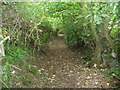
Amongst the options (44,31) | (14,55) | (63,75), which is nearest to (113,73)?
(63,75)

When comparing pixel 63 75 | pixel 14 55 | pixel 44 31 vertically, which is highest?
pixel 44 31

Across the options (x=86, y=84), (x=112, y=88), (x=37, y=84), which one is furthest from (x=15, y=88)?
(x=112, y=88)

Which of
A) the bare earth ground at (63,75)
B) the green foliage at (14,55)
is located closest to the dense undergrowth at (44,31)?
the green foliage at (14,55)

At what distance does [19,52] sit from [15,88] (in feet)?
3.29

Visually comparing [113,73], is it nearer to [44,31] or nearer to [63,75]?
[63,75]

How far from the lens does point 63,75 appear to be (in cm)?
330

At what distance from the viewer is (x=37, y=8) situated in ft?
10.5

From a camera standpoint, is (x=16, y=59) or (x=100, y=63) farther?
(x=100, y=63)

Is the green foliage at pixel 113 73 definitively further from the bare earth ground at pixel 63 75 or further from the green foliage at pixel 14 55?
the green foliage at pixel 14 55

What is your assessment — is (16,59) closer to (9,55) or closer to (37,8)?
(9,55)

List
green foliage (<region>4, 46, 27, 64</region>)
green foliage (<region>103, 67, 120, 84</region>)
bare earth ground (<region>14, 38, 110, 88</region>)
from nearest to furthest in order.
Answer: green foliage (<region>4, 46, 27, 64</region>) → bare earth ground (<region>14, 38, 110, 88</region>) → green foliage (<region>103, 67, 120, 84</region>)

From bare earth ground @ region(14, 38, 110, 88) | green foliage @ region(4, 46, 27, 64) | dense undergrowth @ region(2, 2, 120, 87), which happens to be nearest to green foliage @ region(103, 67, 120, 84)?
dense undergrowth @ region(2, 2, 120, 87)

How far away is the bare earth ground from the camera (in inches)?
111

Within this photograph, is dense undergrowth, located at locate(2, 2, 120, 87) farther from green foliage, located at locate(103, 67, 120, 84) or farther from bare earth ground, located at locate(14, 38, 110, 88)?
bare earth ground, located at locate(14, 38, 110, 88)
